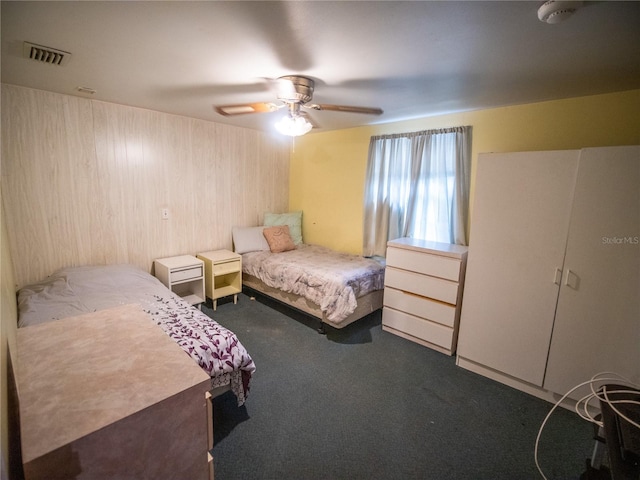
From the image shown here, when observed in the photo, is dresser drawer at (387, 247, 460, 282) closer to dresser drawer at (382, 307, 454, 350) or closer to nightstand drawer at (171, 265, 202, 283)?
dresser drawer at (382, 307, 454, 350)

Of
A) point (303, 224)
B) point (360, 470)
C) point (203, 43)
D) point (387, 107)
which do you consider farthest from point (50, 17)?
point (303, 224)

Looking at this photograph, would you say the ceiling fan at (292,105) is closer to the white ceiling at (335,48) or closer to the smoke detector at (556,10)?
the white ceiling at (335,48)

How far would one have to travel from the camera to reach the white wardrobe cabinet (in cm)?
176

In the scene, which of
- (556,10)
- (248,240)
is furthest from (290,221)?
(556,10)

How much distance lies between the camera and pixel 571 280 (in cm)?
194

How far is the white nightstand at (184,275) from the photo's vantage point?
10.0 feet

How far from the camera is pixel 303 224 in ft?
14.8

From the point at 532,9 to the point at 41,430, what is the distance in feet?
6.96

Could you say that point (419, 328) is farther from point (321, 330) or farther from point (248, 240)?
point (248, 240)

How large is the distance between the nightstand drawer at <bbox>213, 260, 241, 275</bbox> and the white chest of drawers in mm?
1802

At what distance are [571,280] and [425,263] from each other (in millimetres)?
1036

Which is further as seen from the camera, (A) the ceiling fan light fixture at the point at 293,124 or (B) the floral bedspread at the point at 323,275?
(B) the floral bedspread at the point at 323,275

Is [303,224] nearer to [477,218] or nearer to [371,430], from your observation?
[477,218]

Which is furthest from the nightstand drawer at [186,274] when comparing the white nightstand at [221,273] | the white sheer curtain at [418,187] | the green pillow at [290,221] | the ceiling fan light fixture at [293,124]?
the white sheer curtain at [418,187]
